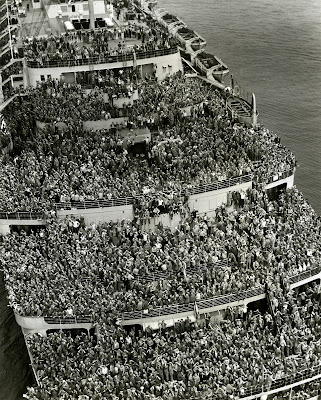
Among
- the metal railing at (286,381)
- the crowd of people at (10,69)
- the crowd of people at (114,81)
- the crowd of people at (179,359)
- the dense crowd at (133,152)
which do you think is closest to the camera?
the crowd of people at (179,359)

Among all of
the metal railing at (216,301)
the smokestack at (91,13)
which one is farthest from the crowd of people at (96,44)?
the metal railing at (216,301)

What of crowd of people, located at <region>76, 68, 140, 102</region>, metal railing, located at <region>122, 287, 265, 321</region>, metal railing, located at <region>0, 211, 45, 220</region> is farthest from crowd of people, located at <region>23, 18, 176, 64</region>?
metal railing, located at <region>122, 287, 265, 321</region>

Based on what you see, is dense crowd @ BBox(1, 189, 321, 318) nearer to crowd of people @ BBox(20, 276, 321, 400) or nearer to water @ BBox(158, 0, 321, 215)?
crowd of people @ BBox(20, 276, 321, 400)

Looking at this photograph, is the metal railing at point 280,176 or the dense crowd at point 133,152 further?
the metal railing at point 280,176

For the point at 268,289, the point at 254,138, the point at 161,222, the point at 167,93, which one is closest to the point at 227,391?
the point at 268,289

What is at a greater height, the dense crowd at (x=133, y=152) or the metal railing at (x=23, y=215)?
the dense crowd at (x=133, y=152)

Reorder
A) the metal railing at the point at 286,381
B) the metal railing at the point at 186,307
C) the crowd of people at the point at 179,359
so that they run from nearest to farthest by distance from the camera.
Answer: the crowd of people at the point at 179,359 → the metal railing at the point at 286,381 → the metal railing at the point at 186,307

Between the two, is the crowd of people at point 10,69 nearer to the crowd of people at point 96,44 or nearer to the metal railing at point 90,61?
the crowd of people at point 96,44
